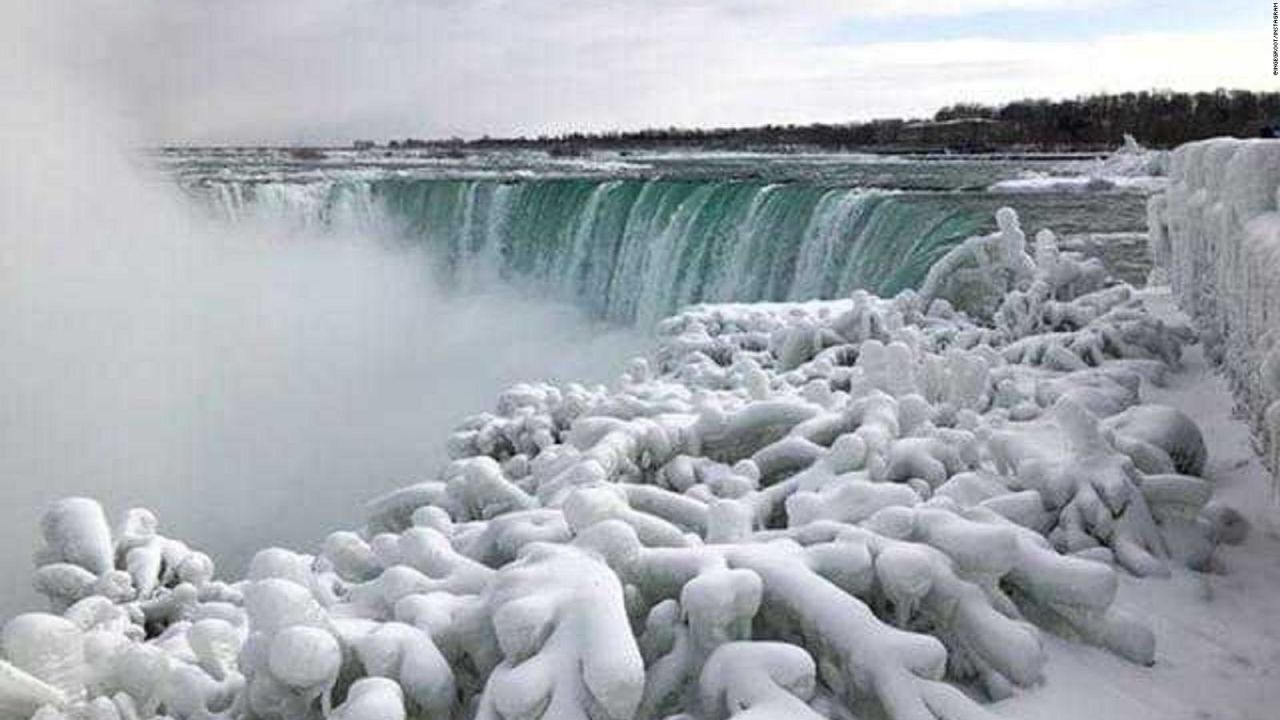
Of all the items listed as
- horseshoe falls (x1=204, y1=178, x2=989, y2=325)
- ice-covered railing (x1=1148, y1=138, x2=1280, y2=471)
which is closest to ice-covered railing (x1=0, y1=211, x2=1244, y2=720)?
ice-covered railing (x1=1148, y1=138, x2=1280, y2=471)

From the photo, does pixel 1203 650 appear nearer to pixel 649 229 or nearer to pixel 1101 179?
pixel 649 229

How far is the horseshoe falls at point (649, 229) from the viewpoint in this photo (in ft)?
50.2

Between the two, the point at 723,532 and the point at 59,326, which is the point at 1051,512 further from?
the point at 59,326

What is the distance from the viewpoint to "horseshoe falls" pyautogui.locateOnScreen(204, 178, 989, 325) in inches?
602

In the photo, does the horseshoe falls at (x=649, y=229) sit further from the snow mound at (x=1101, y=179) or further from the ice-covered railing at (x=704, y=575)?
the ice-covered railing at (x=704, y=575)

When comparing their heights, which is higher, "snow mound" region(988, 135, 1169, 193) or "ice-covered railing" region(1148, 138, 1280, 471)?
"ice-covered railing" region(1148, 138, 1280, 471)

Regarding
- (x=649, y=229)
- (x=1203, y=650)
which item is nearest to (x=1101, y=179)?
(x=649, y=229)

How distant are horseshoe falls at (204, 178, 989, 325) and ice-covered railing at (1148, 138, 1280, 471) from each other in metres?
7.95

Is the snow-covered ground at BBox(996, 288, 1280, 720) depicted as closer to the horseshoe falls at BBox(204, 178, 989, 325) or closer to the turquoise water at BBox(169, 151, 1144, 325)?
the turquoise water at BBox(169, 151, 1144, 325)

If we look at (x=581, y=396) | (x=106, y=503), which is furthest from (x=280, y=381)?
(x=581, y=396)

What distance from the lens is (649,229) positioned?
19000mm

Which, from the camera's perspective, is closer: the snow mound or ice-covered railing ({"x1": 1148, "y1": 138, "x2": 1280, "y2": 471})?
ice-covered railing ({"x1": 1148, "y1": 138, "x2": 1280, "y2": 471})

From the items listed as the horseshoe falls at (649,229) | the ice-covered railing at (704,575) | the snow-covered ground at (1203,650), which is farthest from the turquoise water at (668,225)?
the snow-covered ground at (1203,650)

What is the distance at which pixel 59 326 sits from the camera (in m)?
15.8
